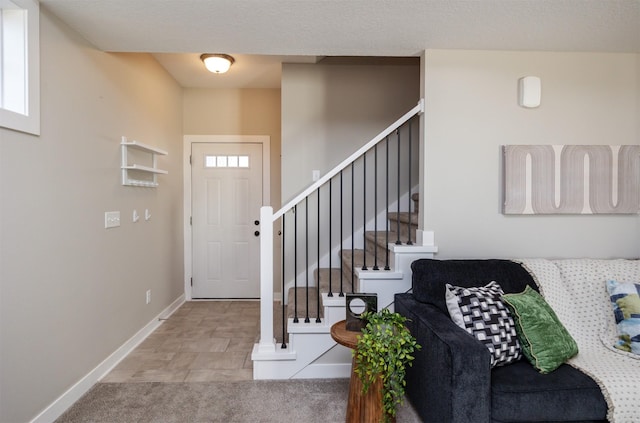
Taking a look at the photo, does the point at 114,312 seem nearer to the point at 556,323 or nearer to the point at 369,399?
the point at 369,399

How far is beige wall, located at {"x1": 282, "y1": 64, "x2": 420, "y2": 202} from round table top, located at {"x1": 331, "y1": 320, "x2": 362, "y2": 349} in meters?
1.73

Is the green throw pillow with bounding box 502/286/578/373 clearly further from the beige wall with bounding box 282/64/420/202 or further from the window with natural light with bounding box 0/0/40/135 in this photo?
the window with natural light with bounding box 0/0/40/135

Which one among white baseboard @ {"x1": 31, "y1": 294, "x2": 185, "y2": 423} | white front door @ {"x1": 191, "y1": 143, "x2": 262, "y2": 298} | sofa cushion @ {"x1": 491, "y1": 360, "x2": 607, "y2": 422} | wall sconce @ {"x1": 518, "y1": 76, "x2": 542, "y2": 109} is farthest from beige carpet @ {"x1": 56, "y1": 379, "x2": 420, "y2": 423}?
wall sconce @ {"x1": 518, "y1": 76, "x2": 542, "y2": 109}

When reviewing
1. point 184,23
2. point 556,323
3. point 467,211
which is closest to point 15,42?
point 184,23

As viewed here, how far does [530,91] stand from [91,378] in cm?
348

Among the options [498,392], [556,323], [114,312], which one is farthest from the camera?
[114,312]

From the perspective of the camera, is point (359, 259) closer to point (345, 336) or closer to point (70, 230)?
point (345, 336)

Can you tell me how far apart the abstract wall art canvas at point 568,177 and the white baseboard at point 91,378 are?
9.73 ft

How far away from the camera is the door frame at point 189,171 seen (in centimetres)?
429

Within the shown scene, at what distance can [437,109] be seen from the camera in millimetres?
2469

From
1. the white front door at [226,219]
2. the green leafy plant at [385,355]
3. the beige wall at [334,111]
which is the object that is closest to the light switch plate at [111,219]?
the beige wall at [334,111]

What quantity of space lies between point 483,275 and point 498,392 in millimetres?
726

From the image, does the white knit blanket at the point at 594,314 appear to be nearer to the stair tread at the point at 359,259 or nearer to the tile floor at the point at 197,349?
the stair tread at the point at 359,259

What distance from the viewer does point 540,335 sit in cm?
175
